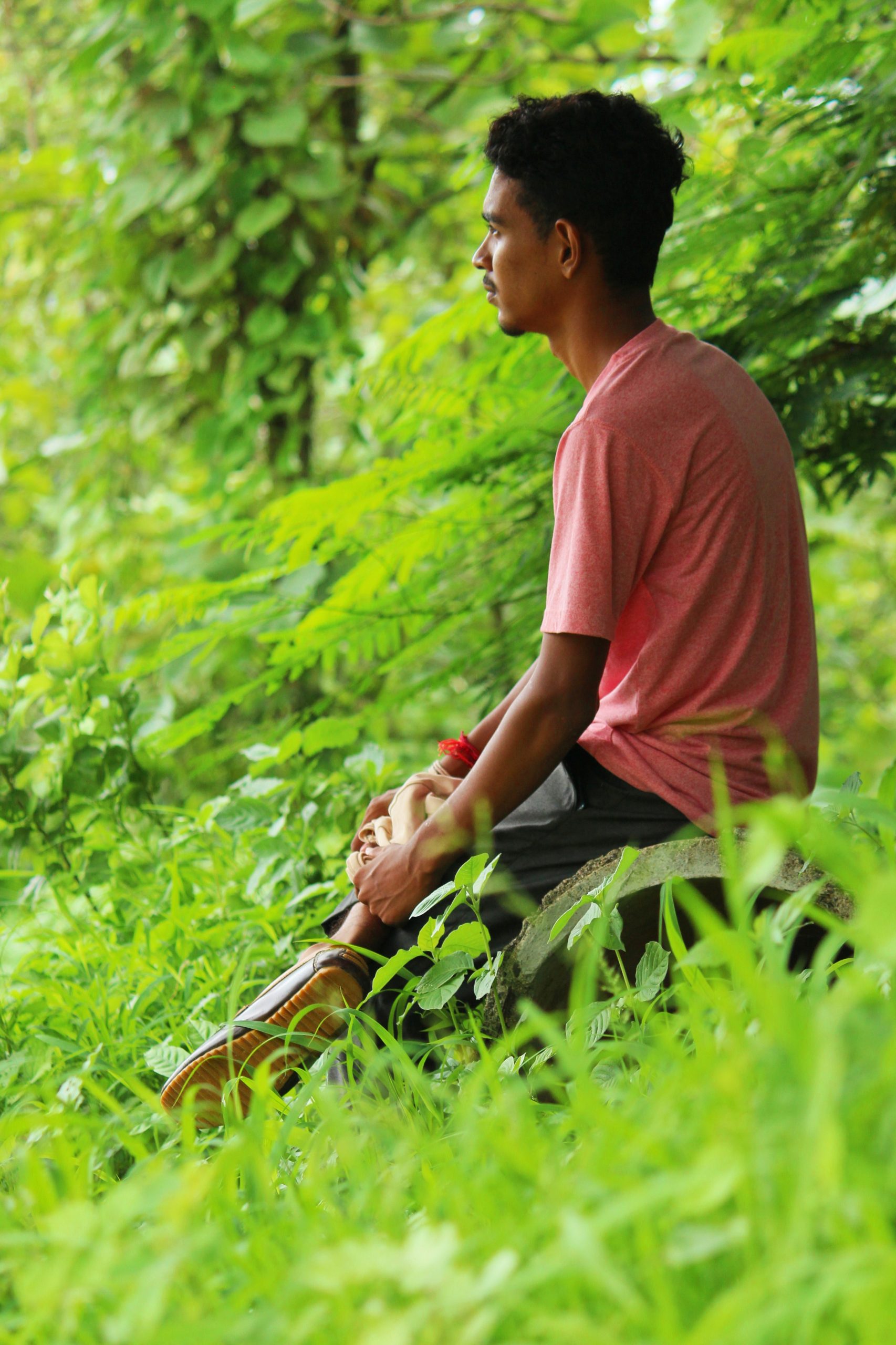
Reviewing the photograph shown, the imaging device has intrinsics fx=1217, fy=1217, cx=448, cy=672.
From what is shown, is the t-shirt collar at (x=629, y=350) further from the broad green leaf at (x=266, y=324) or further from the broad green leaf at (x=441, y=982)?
the broad green leaf at (x=266, y=324)

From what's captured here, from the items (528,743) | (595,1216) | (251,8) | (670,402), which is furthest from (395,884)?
(251,8)

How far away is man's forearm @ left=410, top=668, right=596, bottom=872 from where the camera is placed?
1813mm

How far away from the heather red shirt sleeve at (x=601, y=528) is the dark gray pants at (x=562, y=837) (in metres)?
0.28

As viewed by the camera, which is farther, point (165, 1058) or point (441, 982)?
point (165, 1058)

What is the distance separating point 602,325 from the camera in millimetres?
2016

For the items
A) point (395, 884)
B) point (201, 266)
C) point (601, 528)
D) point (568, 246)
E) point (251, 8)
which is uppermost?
point (251, 8)

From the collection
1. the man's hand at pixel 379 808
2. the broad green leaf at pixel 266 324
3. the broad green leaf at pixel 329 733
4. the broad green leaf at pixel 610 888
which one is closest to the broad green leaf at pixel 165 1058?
the man's hand at pixel 379 808

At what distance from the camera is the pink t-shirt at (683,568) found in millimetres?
1802

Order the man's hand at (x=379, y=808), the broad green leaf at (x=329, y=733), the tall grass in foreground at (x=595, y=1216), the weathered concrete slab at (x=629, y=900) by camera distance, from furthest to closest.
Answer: the broad green leaf at (x=329, y=733)
the man's hand at (x=379, y=808)
the weathered concrete slab at (x=629, y=900)
the tall grass in foreground at (x=595, y=1216)

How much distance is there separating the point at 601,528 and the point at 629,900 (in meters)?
0.54

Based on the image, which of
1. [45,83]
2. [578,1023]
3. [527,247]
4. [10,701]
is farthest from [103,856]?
[45,83]

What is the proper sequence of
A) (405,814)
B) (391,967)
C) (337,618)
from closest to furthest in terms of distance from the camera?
(391,967) → (405,814) → (337,618)

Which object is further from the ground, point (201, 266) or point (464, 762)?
point (201, 266)

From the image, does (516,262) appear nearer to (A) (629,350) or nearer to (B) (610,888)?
(A) (629,350)
